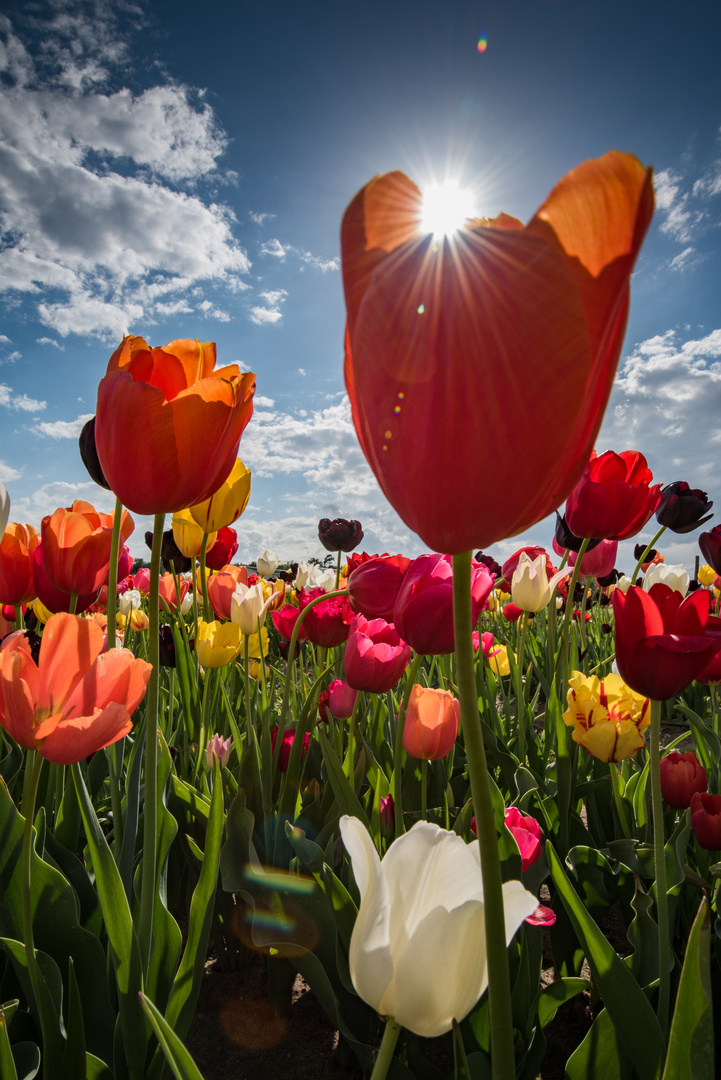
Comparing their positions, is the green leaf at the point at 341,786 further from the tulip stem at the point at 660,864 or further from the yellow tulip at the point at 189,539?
the yellow tulip at the point at 189,539

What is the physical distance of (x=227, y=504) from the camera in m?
1.65

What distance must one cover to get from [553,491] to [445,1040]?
1144mm

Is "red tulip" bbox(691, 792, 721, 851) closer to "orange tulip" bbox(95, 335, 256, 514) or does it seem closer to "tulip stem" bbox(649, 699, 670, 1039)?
"tulip stem" bbox(649, 699, 670, 1039)

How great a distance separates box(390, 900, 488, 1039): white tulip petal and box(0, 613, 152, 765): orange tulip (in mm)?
423

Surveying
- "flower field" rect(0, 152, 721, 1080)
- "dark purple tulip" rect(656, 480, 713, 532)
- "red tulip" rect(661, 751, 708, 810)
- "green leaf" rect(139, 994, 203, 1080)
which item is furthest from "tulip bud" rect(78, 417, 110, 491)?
"dark purple tulip" rect(656, 480, 713, 532)

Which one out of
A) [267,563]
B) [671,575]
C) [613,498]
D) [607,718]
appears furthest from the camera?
[267,563]

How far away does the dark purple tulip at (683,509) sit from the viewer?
2078 millimetres

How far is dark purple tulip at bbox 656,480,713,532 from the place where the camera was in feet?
6.82

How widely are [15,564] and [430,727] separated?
1190 mm

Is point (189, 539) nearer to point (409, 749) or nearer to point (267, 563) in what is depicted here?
point (409, 749)

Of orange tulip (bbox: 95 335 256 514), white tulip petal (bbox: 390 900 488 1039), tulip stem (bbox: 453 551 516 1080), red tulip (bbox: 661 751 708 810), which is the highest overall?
orange tulip (bbox: 95 335 256 514)

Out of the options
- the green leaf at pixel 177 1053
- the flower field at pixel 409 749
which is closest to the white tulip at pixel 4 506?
the flower field at pixel 409 749

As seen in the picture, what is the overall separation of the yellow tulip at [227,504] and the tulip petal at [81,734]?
98 cm

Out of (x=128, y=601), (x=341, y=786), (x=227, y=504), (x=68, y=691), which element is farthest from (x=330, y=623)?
(x=128, y=601)
